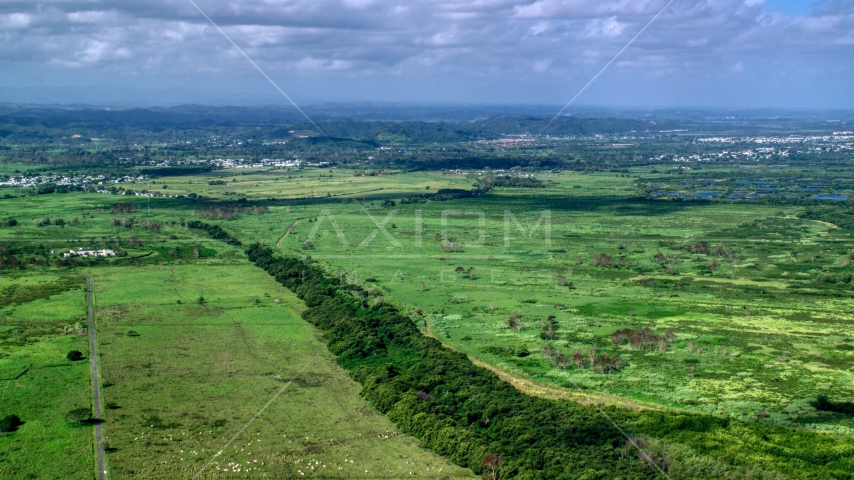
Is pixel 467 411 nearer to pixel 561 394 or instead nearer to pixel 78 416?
pixel 561 394

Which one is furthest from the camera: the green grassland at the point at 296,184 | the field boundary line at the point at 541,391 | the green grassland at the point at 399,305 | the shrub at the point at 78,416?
the green grassland at the point at 296,184

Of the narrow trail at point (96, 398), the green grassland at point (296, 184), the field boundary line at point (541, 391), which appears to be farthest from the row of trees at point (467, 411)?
the green grassland at point (296, 184)

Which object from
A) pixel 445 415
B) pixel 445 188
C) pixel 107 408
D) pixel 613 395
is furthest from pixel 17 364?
pixel 445 188

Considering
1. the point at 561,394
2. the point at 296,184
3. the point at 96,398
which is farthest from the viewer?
the point at 296,184

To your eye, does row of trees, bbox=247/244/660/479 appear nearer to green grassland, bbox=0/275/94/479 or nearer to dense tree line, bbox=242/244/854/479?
dense tree line, bbox=242/244/854/479

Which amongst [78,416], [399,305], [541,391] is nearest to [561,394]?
[541,391]

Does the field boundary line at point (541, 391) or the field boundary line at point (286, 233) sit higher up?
the field boundary line at point (286, 233)

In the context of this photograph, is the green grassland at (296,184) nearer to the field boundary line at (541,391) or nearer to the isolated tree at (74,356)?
the isolated tree at (74,356)

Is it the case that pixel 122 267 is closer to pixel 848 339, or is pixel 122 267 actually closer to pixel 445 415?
pixel 445 415
